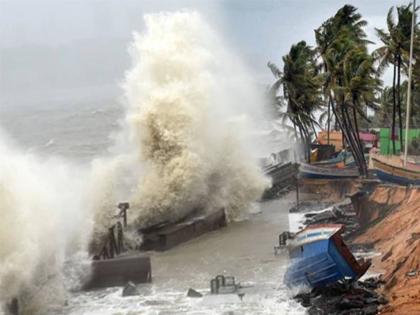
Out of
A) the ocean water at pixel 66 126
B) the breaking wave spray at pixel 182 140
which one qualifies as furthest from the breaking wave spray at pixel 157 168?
the ocean water at pixel 66 126

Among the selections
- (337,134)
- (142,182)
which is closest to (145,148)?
(142,182)

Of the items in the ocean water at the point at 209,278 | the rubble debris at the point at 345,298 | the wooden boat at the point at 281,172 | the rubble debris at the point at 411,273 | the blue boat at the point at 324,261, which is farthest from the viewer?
the wooden boat at the point at 281,172

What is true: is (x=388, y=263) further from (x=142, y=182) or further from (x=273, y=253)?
(x=142, y=182)

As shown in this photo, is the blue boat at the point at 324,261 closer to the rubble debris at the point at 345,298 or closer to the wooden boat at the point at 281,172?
the rubble debris at the point at 345,298

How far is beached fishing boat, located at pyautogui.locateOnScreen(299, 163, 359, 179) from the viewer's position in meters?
31.1

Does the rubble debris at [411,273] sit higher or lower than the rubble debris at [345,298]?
higher

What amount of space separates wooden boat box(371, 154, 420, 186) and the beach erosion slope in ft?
6.62

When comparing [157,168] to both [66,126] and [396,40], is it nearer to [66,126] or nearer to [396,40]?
[396,40]

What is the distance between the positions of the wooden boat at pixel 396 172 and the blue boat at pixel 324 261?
9156 mm

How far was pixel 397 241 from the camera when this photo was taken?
19.3 m

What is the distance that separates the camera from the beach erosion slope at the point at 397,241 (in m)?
15.4

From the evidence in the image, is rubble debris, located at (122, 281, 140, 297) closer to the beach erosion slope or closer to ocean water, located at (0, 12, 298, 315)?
ocean water, located at (0, 12, 298, 315)

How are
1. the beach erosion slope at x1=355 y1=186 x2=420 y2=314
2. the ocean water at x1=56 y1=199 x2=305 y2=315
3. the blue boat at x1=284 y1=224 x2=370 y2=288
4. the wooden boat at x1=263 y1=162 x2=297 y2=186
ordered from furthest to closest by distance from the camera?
the wooden boat at x1=263 y1=162 x2=297 y2=186 → the ocean water at x1=56 y1=199 x2=305 y2=315 → the blue boat at x1=284 y1=224 x2=370 y2=288 → the beach erosion slope at x1=355 y1=186 x2=420 y2=314

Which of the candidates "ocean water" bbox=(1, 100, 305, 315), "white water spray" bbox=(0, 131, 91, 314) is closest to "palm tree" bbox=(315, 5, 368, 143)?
"ocean water" bbox=(1, 100, 305, 315)
